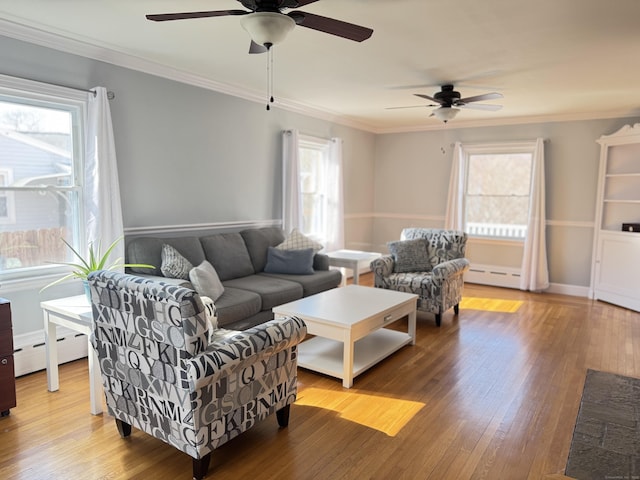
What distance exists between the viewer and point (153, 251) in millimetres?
3936

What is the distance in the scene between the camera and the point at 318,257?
16.8ft

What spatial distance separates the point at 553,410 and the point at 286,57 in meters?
3.32

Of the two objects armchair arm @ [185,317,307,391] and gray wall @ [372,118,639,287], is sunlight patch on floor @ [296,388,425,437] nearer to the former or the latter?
armchair arm @ [185,317,307,391]

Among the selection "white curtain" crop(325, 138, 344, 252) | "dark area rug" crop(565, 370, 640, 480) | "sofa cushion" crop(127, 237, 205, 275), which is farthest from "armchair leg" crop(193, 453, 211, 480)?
"white curtain" crop(325, 138, 344, 252)

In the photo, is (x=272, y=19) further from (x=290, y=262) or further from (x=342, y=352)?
(x=290, y=262)

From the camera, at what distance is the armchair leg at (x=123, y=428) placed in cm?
252

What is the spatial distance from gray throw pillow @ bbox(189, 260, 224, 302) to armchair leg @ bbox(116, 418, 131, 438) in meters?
1.25

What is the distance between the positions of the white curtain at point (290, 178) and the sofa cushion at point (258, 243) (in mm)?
504

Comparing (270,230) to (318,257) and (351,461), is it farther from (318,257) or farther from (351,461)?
(351,461)

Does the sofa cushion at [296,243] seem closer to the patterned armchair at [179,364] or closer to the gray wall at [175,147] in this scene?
the gray wall at [175,147]

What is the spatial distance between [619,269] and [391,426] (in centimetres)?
461

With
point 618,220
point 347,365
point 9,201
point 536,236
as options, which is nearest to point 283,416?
point 347,365

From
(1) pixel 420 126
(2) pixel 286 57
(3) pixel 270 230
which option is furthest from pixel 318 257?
(1) pixel 420 126

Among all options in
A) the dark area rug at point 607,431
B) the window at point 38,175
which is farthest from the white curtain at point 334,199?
the dark area rug at point 607,431
